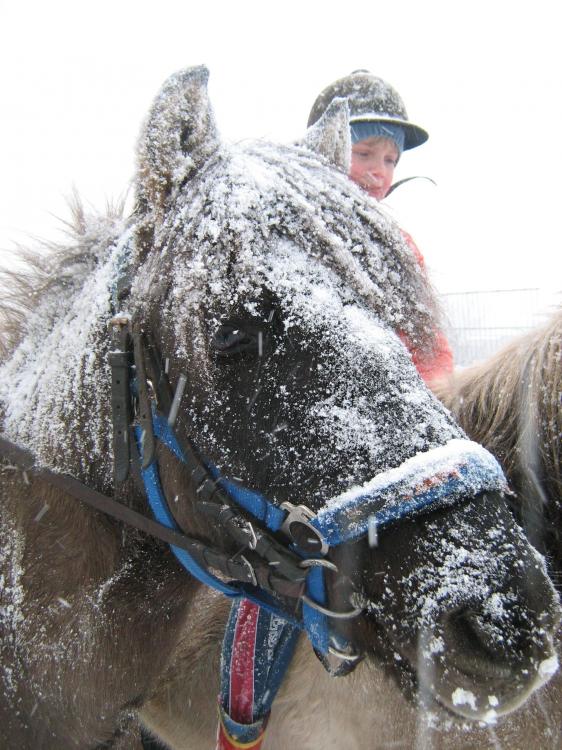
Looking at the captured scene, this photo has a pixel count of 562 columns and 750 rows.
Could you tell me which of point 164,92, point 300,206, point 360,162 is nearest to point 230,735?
point 300,206

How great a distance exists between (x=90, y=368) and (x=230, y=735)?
167 cm

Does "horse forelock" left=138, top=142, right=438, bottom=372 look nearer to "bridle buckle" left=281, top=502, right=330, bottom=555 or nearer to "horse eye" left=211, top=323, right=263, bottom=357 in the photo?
"horse eye" left=211, top=323, right=263, bottom=357

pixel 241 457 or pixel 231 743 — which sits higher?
pixel 241 457

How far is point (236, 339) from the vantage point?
57.8 inches

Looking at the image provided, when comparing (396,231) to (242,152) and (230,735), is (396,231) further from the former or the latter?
(230,735)

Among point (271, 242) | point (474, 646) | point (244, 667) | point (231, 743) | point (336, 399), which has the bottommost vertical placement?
point (231, 743)

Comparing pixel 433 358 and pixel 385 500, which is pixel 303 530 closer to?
pixel 385 500

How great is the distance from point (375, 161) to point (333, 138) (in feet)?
7.14

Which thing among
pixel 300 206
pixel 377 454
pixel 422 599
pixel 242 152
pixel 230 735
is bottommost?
pixel 230 735

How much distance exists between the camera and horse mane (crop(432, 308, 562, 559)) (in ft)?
5.63

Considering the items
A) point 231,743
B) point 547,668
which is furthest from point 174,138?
point 231,743

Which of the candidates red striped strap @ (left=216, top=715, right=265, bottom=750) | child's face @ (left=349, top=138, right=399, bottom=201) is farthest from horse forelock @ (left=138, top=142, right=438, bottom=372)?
child's face @ (left=349, top=138, right=399, bottom=201)

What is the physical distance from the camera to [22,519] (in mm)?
1901

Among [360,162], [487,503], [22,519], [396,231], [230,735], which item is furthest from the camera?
[360,162]
